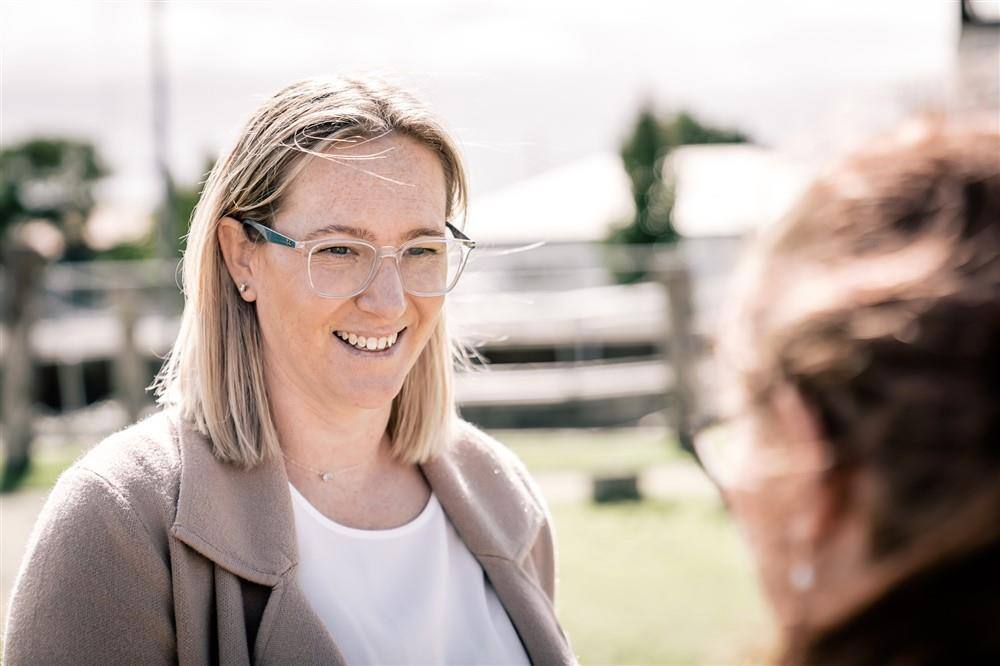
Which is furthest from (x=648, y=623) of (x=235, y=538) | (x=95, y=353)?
(x=95, y=353)

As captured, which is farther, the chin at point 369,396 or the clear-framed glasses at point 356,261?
the chin at point 369,396

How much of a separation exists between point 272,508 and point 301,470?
0.66 ft

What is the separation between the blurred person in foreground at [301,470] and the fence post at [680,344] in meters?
6.95

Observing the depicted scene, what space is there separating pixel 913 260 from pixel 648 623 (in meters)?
4.51

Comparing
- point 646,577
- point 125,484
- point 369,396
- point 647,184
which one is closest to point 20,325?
point 646,577

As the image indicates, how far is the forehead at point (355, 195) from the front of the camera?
2.22m

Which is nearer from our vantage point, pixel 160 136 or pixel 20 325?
pixel 20 325

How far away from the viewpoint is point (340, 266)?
223 centimetres

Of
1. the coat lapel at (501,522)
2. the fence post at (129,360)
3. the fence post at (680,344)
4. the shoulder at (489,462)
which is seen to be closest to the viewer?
the coat lapel at (501,522)

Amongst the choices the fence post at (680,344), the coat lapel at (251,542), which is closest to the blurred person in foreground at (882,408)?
the coat lapel at (251,542)

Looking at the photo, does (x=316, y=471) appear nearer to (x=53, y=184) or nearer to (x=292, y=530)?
(x=292, y=530)

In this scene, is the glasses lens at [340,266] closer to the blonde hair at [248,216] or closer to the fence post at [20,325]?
the blonde hair at [248,216]

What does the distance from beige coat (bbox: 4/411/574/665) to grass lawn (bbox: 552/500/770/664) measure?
2.65m

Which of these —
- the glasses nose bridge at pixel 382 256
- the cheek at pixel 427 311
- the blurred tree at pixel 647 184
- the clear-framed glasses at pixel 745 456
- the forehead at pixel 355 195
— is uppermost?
the forehead at pixel 355 195
